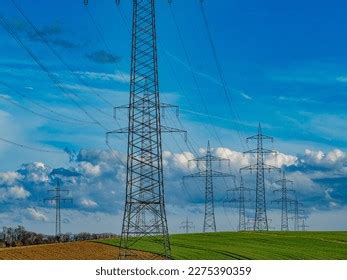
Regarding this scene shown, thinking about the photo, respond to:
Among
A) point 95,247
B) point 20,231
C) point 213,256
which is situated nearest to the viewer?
point 213,256

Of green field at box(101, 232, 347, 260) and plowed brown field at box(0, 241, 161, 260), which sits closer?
plowed brown field at box(0, 241, 161, 260)

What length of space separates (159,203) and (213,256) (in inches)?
441

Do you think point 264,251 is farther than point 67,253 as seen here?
Yes

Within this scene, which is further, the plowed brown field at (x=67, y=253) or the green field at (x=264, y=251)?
the green field at (x=264, y=251)

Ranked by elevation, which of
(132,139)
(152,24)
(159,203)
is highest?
(152,24)

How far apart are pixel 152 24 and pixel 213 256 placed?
17.0 metres

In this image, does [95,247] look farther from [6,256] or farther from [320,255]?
[320,255]

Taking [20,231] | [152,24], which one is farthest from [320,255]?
[20,231]

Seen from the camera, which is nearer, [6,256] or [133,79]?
[133,79]
